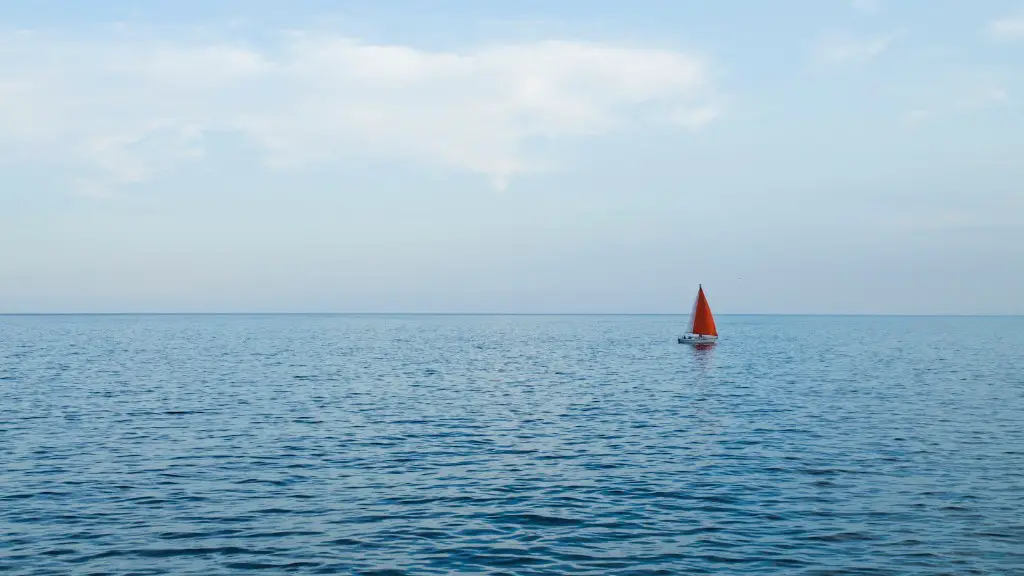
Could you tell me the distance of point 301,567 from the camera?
17656mm

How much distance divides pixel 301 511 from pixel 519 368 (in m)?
60.7

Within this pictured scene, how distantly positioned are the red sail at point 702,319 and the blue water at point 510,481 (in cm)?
5342

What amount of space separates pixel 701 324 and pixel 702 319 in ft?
2.80

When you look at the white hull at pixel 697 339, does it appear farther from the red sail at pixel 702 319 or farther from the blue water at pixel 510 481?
the blue water at pixel 510 481

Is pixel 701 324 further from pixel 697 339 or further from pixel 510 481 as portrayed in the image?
pixel 510 481

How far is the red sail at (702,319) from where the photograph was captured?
11075 cm

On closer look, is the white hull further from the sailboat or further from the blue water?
the blue water

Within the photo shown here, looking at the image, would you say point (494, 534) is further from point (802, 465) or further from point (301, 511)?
point (802, 465)

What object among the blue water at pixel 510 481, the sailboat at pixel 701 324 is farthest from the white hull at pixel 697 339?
the blue water at pixel 510 481

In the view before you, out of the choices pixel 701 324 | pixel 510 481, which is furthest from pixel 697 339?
pixel 510 481

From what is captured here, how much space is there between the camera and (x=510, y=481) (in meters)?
26.7

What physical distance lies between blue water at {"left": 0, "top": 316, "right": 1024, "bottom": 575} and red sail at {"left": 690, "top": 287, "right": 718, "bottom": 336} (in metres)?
53.4

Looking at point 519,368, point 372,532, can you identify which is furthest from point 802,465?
point 519,368

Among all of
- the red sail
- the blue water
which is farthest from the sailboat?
the blue water
